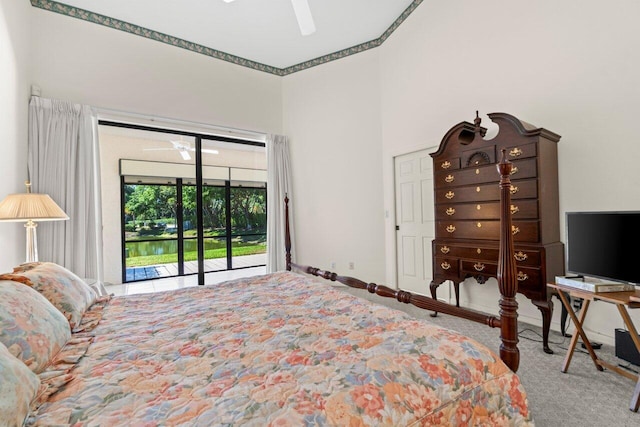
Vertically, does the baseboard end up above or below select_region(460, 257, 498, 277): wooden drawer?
below

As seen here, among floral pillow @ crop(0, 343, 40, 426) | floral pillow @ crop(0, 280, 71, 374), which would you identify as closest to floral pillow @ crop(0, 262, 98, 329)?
floral pillow @ crop(0, 280, 71, 374)

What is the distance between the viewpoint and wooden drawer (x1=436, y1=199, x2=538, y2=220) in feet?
8.08

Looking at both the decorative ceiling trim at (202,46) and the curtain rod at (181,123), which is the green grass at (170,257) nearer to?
the curtain rod at (181,123)

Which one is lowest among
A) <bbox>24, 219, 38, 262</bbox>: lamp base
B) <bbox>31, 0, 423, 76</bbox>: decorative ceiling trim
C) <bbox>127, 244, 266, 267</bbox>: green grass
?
<bbox>127, 244, 266, 267</bbox>: green grass

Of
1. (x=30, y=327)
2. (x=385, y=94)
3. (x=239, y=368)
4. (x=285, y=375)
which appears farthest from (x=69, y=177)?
(x=385, y=94)

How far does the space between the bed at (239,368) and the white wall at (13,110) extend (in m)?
1.40

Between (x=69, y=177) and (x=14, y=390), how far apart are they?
3293mm

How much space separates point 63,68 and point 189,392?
412 centimetres

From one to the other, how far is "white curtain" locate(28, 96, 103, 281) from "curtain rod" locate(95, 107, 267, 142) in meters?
0.19

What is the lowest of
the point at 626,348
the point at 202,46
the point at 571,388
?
the point at 571,388

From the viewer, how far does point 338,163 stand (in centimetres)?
467

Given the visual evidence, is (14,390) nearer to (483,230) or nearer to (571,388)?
(571,388)

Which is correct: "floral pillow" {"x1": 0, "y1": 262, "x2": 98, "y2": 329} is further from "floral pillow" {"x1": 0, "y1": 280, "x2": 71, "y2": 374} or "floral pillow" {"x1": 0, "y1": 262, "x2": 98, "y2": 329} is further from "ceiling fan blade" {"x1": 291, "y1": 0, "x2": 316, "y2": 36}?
"ceiling fan blade" {"x1": 291, "y1": 0, "x2": 316, "y2": 36}

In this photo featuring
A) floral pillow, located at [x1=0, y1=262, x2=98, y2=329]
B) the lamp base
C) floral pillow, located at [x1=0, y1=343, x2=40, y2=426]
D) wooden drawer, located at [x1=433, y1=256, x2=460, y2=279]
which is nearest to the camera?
floral pillow, located at [x1=0, y1=343, x2=40, y2=426]
